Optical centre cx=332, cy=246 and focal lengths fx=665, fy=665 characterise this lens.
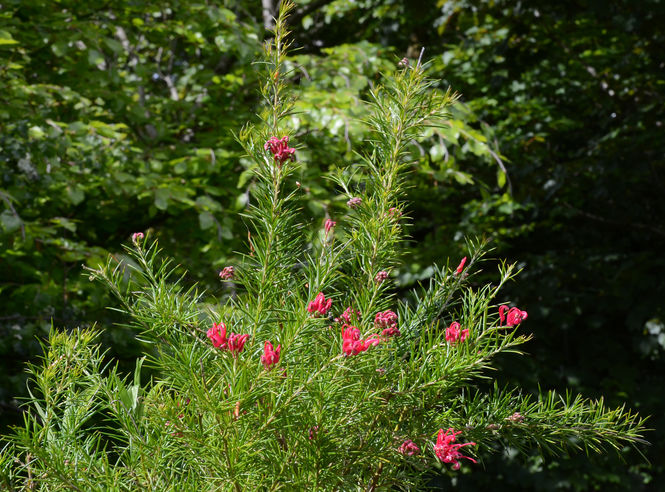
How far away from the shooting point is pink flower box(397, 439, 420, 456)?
660 millimetres

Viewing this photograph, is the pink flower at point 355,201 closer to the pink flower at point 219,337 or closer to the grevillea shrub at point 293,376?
the grevillea shrub at point 293,376

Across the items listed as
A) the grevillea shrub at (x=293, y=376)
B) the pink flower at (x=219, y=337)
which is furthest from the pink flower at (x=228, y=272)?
the pink flower at (x=219, y=337)

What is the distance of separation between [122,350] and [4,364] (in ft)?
1.78

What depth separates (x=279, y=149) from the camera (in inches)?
28.4

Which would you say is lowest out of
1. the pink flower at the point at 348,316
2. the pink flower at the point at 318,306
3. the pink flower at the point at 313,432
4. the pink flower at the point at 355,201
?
the pink flower at the point at 313,432

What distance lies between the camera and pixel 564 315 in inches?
171

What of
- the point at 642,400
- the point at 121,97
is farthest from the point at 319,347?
the point at 642,400

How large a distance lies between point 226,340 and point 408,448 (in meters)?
0.21

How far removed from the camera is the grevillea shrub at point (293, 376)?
61cm

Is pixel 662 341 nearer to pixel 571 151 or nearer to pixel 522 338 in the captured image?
pixel 571 151

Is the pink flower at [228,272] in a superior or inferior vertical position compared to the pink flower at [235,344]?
inferior

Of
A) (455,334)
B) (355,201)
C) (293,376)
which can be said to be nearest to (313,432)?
(293,376)

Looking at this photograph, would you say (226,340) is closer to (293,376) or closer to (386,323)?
(293,376)

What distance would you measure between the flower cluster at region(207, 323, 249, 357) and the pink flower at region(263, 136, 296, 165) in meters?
0.20
